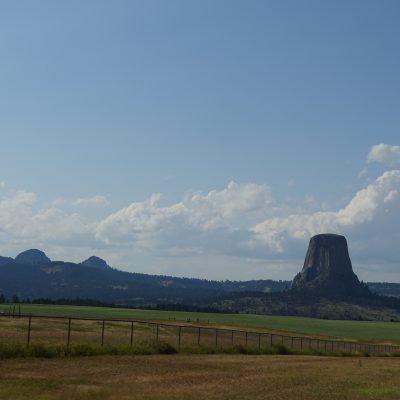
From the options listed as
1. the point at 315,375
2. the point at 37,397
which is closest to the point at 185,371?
the point at 315,375

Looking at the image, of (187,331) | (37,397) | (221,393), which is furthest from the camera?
(187,331)

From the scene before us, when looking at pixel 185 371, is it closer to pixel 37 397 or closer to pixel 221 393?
pixel 221 393

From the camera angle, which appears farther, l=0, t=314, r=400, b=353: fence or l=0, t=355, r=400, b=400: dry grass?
l=0, t=314, r=400, b=353: fence

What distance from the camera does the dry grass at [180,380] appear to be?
2395 cm

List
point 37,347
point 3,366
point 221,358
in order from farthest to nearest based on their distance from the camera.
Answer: point 221,358, point 37,347, point 3,366

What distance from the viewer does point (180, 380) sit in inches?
1128

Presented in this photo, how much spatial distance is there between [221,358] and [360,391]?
55.6 feet

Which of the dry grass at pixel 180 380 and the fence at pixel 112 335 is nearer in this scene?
the dry grass at pixel 180 380

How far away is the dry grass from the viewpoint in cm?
2395

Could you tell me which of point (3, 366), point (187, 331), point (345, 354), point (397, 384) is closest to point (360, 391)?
point (397, 384)

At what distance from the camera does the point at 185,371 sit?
107 feet

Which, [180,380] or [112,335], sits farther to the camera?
[112,335]

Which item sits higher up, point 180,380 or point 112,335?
point 180,380

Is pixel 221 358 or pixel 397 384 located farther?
pixel 221 358
